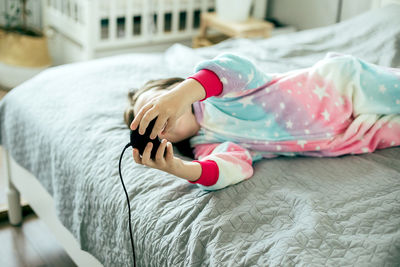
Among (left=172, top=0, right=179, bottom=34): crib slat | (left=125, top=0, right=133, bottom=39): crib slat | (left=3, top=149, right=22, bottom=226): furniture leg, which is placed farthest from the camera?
(left=172, top=0, right=179, bottom=34): crib slat

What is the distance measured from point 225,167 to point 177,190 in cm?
13

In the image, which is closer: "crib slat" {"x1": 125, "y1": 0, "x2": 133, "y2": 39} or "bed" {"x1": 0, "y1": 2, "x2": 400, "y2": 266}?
"bed" {"x1": 0, "y1": 2, "x2": 400, "y2": 266}

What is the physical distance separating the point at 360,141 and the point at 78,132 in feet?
2.70

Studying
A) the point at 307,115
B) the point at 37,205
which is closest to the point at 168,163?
the point at 307,115

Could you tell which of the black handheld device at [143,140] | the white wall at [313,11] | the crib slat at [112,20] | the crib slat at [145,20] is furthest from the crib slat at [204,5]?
the black handheld device at [143,140]

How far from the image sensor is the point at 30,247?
1.83m

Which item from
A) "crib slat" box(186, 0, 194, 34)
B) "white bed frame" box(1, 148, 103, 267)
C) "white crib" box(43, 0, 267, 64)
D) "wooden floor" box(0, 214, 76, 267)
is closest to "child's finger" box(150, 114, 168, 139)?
"white bed frame" box(1, 148, 103, 267)

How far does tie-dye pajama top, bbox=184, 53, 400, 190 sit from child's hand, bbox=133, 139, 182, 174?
0.25 m

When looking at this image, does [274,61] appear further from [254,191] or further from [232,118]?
[254,191]

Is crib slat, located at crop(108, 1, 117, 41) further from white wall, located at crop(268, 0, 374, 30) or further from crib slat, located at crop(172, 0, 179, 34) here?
white wall, located at crop(268, 0, 374, 30)

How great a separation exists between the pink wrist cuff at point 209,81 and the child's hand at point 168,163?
171 mm

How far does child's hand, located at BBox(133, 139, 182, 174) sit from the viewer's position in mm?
1010

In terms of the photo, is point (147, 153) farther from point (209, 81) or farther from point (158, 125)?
point (209, 81)

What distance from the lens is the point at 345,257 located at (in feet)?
3.06
